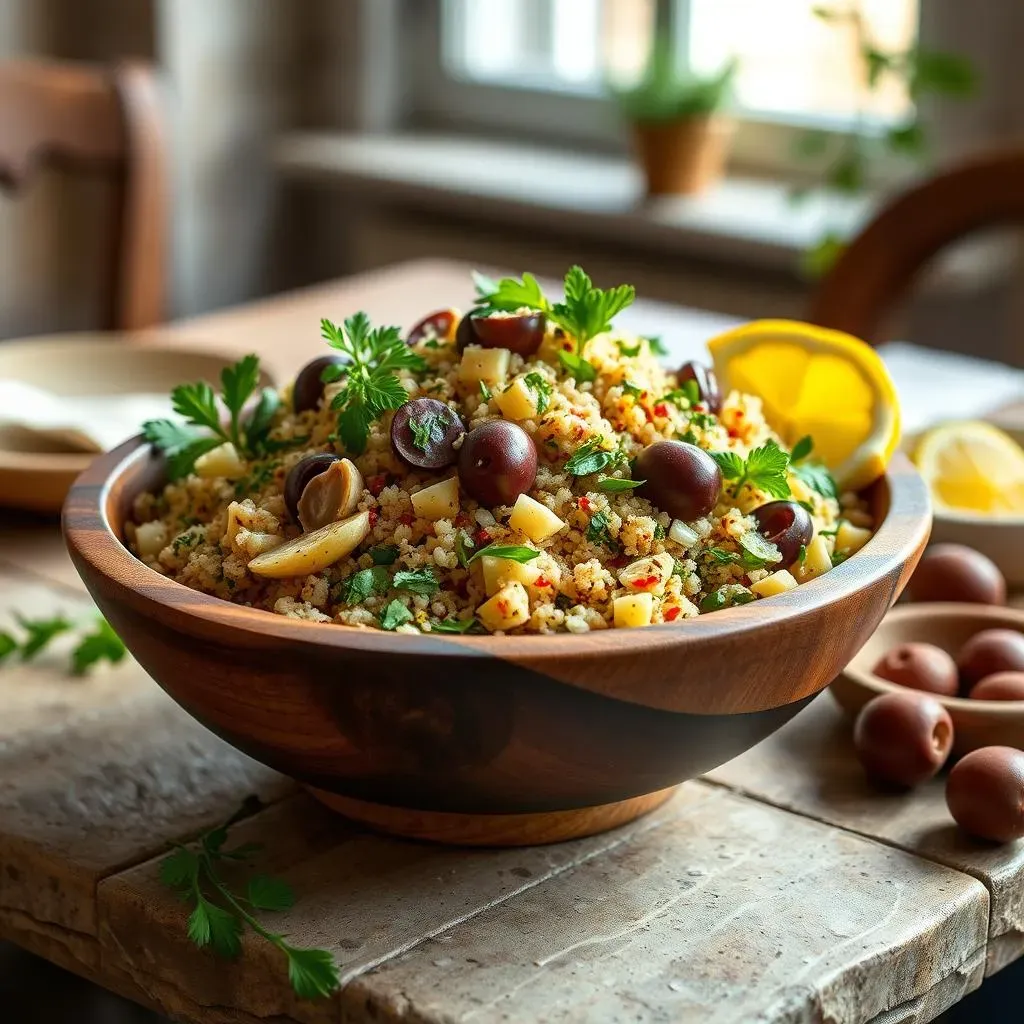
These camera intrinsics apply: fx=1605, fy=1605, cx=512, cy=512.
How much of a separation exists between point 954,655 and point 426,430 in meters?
0.45

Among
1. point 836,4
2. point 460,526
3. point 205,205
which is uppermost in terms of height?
point 836,4

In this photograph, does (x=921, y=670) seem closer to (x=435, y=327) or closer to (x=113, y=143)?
(x=435, y=327)

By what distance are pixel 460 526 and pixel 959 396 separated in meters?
0.96

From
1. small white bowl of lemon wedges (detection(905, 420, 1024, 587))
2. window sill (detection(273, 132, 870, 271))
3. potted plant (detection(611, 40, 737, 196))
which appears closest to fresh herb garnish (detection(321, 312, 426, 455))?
small white bowl of lemon wedges (detection(905, 420, 1024, 587))

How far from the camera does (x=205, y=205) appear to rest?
3314 millimetres

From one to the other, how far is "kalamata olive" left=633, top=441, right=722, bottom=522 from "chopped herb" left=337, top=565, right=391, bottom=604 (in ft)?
0.49

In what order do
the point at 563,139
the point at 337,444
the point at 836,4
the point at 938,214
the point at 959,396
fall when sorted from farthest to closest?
the point at 563,139
the point at 836,4
the point at 938,214
the point at 959,396
the point at 337,444

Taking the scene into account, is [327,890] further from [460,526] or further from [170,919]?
[460,526]

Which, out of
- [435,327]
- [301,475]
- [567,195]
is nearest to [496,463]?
[301,475]

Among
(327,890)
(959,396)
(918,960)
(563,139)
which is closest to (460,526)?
(327,890)

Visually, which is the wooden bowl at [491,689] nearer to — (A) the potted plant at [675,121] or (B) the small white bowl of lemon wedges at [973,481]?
(B) the small white bowl of lemon wedges at [973,481]

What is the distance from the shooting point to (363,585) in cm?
83

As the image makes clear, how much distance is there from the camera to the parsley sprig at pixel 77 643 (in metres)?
1.12

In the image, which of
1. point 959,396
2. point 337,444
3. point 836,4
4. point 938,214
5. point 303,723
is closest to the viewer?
point 303,723
